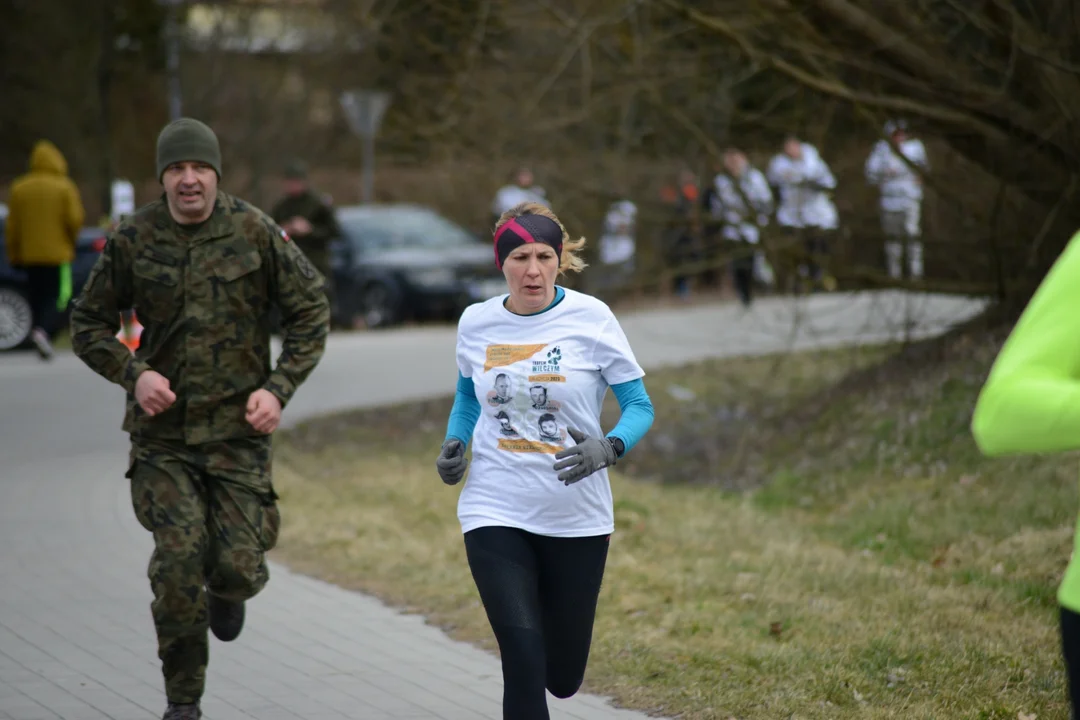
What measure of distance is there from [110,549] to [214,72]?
72.0 ft

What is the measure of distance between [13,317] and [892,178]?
441 inches

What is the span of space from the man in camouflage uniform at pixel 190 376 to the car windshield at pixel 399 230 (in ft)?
55.5

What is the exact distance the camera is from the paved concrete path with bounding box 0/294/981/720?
568cm

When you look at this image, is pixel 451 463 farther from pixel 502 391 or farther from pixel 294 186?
pixel 294 186

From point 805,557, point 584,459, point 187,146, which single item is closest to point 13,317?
point 805,557

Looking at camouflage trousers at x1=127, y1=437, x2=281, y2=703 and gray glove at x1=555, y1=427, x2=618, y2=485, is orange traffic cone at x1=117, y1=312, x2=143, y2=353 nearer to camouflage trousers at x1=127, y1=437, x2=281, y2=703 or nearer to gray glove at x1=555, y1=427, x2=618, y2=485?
camouflage trousers at x1=127, y1=437, x2=281, y2=703

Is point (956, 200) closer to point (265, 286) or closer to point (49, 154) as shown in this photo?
point (265, 286)

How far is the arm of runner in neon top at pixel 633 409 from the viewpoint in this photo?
4.38 metres

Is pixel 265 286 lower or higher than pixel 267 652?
higher

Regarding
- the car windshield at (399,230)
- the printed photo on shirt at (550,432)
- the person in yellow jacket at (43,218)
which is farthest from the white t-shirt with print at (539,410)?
Result: the car windshield at (399,230)

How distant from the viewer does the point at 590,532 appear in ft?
14.4

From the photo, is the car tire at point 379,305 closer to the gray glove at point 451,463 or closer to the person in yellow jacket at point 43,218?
the person in yellow jacket at point 43,218

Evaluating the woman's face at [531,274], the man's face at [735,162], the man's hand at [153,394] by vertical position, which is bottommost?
the man's hand at [153,394]

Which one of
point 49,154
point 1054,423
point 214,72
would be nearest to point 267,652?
point 1054,423
